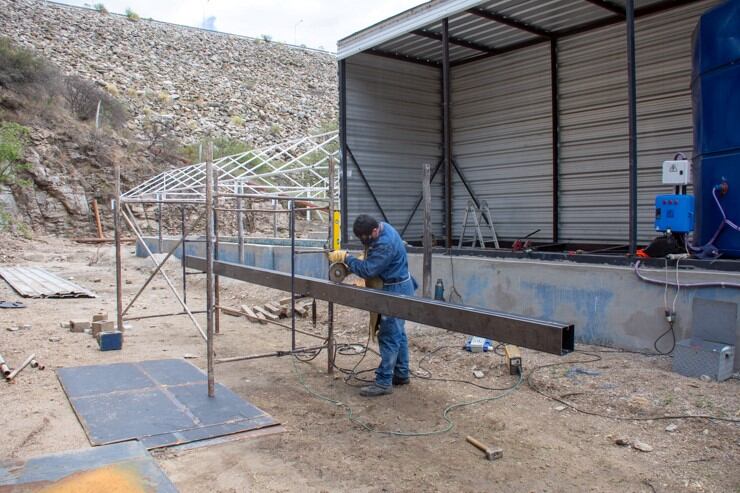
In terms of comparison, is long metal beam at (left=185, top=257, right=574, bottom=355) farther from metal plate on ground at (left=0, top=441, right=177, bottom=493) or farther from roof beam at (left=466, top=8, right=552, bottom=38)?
roof beam at (left=466, top=8, right=552, bottom=38)

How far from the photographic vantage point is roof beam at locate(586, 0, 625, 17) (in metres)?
10.4

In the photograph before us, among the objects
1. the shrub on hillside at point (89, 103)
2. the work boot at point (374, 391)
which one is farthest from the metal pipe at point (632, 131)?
the shrub on hillside at point (89, 103)

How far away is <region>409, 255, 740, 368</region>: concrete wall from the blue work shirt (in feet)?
8.80

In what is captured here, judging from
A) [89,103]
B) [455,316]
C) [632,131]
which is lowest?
[455,316]

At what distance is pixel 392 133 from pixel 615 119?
15.1 ft

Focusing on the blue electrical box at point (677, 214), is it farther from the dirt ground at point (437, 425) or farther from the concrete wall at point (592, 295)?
the dirt ground at point (437, 425)

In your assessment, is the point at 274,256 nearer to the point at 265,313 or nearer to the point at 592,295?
the point at 265,313

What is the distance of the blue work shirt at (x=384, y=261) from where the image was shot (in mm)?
5867

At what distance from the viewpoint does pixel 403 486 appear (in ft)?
12.9

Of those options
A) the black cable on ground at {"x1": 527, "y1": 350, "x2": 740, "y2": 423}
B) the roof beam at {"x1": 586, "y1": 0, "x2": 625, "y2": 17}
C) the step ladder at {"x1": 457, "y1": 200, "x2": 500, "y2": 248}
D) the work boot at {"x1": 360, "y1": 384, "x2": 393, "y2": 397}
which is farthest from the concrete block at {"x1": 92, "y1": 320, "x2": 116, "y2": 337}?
the roof beam at {"x1": 586, "y1": 0, "x2": 625, "y2": 17}

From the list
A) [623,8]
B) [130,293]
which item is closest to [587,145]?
[623,8]

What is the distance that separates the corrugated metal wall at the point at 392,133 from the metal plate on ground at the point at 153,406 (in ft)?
21.8

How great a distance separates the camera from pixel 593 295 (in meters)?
7.35

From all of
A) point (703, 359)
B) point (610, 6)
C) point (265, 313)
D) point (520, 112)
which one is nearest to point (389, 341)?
point (703, 359)
